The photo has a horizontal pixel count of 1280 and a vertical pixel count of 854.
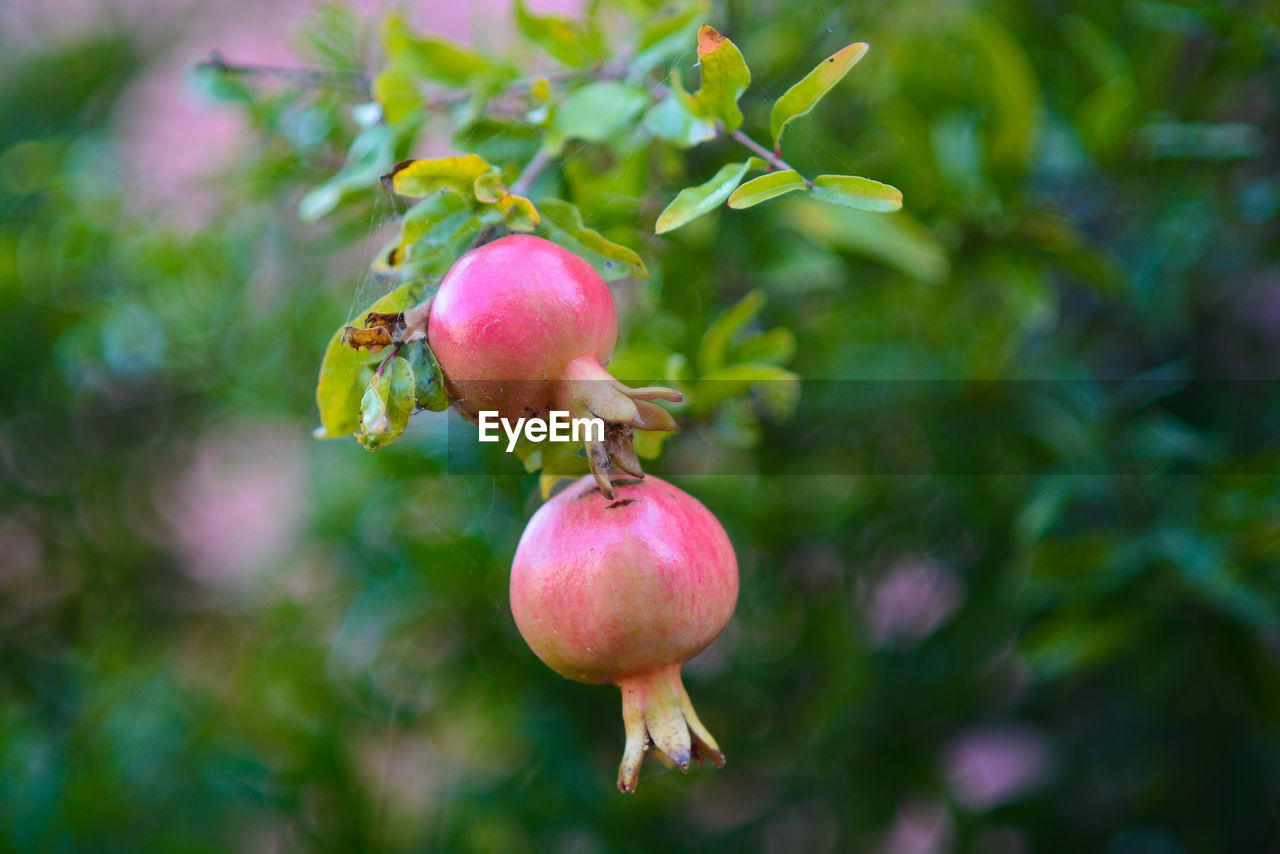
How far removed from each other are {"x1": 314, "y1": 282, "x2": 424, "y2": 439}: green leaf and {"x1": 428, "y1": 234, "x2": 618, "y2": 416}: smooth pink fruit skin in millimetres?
46

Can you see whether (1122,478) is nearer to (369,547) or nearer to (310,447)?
(369,547)

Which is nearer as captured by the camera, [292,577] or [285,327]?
[285,327]

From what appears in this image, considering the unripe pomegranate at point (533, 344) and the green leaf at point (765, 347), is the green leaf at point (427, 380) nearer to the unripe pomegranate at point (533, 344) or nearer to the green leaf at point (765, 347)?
the unripe pomegranate at point (533, 344)

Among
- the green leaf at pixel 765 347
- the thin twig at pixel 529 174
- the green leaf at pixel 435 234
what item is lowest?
the green leaf at pixel 765 347

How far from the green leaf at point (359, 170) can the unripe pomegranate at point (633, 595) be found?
324mm

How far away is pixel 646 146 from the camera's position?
71 centimetres

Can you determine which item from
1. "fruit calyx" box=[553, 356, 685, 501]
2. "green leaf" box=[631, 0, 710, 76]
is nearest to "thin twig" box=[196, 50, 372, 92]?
"green leaf" box=[631, 0, 710, 76]

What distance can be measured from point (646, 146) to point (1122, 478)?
600mm

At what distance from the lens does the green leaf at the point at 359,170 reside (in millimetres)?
641

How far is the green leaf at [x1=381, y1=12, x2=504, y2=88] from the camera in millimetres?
701

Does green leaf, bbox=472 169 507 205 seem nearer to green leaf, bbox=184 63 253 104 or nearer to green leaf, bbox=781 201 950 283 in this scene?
green leaf, bbox=781 201 950 283

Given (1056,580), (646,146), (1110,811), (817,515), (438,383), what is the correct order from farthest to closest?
(1110,811)
(817,515)
(1056,580)
(646,146)
(438,383)

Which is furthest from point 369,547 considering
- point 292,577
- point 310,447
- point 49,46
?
point 49,46

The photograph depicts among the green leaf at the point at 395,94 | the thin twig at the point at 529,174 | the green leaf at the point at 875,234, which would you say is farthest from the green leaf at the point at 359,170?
the green leaf at the point at 875,234
